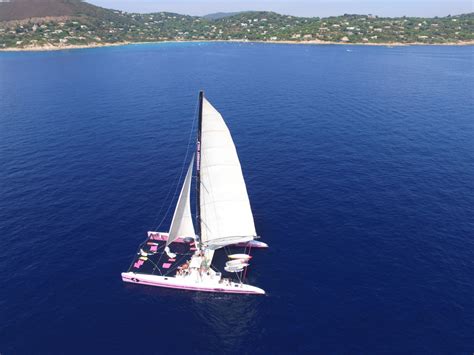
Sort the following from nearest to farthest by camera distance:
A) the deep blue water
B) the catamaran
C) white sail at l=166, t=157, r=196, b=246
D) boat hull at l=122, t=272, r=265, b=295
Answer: the deep blue water
the catamaran
boat hull at l=122, t=272, r=265, b=295
white sail at l=166, t=157, r=196, b=246

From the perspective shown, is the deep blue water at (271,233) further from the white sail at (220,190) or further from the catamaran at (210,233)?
the white sail at (220,190)

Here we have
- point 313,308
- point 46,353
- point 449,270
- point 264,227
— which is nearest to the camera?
point 46,353

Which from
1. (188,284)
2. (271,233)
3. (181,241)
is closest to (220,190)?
(188,284)

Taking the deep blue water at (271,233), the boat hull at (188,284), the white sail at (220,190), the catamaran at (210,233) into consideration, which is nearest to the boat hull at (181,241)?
the catamaran at (210,233)

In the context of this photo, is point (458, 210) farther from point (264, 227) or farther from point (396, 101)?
point (396, 101)

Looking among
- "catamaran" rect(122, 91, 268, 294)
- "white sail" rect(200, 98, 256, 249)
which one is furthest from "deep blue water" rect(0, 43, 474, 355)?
"white sail" rect(200, 98, 256, 249)

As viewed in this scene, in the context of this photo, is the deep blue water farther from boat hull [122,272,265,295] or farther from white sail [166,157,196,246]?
white sail [166,157,196,246]

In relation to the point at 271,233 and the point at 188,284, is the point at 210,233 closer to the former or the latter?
the point at 188,284

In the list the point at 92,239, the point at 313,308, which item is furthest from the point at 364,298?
the point at 92,239
